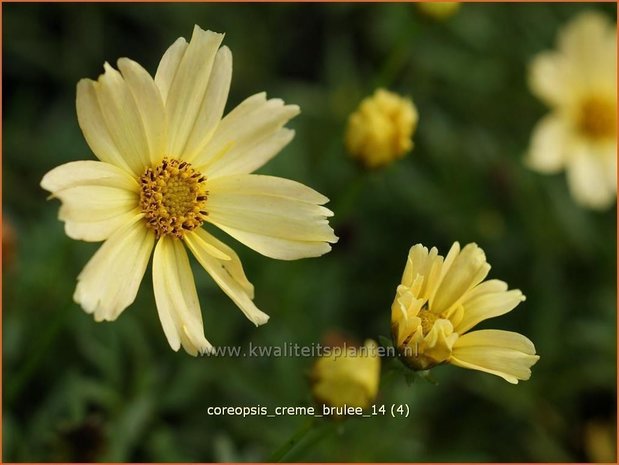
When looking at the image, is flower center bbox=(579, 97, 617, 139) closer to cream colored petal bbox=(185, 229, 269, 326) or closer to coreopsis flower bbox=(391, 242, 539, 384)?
coreopsis flower bbox=(391, 242, 539, 384)

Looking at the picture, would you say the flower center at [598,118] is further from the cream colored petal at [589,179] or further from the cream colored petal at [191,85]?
the cream colored petal at [191,85]

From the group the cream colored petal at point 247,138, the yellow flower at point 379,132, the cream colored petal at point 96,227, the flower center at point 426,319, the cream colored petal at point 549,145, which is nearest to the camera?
the cream colored petal at point 96,227

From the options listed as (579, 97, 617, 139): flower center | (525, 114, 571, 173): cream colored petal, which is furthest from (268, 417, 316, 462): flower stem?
(579, 97, 617, 139): flower center

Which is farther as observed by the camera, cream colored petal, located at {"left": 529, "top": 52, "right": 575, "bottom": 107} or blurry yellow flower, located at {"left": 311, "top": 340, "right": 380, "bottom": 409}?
cream colored petal, located at {"left": 529, "top": 52, "right": 575, "bottom": 107}

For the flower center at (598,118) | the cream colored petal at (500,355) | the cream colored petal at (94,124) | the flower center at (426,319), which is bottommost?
the cream colored petal at (500,355)

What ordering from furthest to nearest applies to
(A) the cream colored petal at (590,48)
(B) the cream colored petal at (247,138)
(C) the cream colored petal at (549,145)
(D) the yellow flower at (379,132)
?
1. (A) the cream colored petal at (590,48)
2. (C) the cream colored petal at (549,145)
3. (D) the yellow flower at (379,132)
4. (B) the cream colored petal at (247,138)

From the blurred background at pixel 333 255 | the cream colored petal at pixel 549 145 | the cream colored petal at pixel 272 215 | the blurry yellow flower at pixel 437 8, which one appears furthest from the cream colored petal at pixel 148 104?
the cream colored petal at pixel 549 145

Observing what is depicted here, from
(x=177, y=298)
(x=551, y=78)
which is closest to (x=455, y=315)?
(x=177, y=298)
